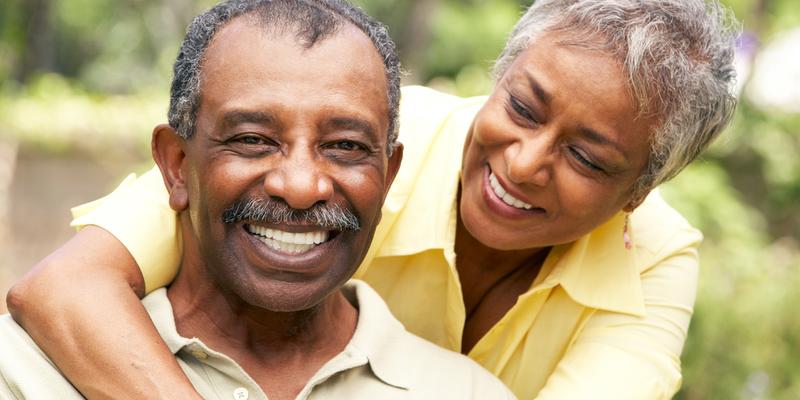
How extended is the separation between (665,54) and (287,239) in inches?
43.7

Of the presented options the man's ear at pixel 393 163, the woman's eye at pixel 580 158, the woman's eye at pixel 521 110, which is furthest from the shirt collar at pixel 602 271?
the man's ear at pixel 393 163

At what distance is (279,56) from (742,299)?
3.92 m

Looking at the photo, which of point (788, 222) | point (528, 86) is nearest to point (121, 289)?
point (528, 86)

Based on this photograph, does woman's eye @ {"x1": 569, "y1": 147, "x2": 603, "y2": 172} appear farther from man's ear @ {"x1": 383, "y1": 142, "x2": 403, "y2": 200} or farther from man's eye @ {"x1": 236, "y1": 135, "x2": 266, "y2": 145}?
man's eye @ {"x1": 236, "y1": 135, "x2": 266, "y2": 145}

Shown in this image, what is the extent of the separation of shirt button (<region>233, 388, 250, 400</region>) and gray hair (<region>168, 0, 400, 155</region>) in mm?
547

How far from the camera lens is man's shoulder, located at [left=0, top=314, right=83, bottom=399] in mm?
2186

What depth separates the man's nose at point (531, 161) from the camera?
2762 mm

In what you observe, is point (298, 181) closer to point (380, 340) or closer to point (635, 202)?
point (380, 340)

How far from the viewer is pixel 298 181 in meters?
2.17

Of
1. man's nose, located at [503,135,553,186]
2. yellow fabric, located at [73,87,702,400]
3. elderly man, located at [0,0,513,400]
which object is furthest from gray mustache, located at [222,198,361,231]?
yellow fabric, located at [73,87,702,400]

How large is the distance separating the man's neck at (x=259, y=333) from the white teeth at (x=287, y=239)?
23 cm

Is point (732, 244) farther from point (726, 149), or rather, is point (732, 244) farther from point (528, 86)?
point (528, 86)

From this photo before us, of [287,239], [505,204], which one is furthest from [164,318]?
[505,204]

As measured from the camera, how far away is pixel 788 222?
28.4 feet
